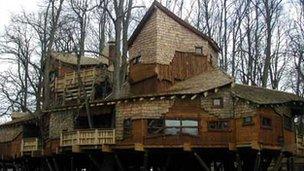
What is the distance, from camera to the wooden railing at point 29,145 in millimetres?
40219

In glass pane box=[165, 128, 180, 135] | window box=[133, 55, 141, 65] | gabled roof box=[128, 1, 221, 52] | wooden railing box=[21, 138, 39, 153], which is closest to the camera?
glass pane box=[165, 128, 180, 135]

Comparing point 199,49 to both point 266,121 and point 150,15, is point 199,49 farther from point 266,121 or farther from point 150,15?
point 266,121

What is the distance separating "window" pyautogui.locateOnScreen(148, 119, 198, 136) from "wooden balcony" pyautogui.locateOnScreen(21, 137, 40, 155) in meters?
11.8

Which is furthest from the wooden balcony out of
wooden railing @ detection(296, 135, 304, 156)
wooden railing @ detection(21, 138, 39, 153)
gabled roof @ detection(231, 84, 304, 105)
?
wooden railing @ detection(296, 135, 304, 156)

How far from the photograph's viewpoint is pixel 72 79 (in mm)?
43438

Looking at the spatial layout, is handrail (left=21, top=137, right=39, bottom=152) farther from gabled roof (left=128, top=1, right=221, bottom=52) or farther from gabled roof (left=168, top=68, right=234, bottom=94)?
gabled roof (left=168, top=68, right=234, bottom=94)

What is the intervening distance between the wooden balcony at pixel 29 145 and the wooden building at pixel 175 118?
100 centimetres

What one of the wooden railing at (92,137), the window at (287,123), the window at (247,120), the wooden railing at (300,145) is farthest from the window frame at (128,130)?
the wooden railing at (300,145)

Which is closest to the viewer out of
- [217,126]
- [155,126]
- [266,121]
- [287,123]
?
[266,121]

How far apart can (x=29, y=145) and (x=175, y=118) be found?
14.2 m

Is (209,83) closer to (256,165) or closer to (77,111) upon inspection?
(256,165)

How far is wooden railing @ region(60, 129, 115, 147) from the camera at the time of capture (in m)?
33.4

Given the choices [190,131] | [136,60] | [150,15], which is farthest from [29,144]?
[190,131]

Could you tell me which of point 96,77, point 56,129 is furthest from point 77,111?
point 96,77
